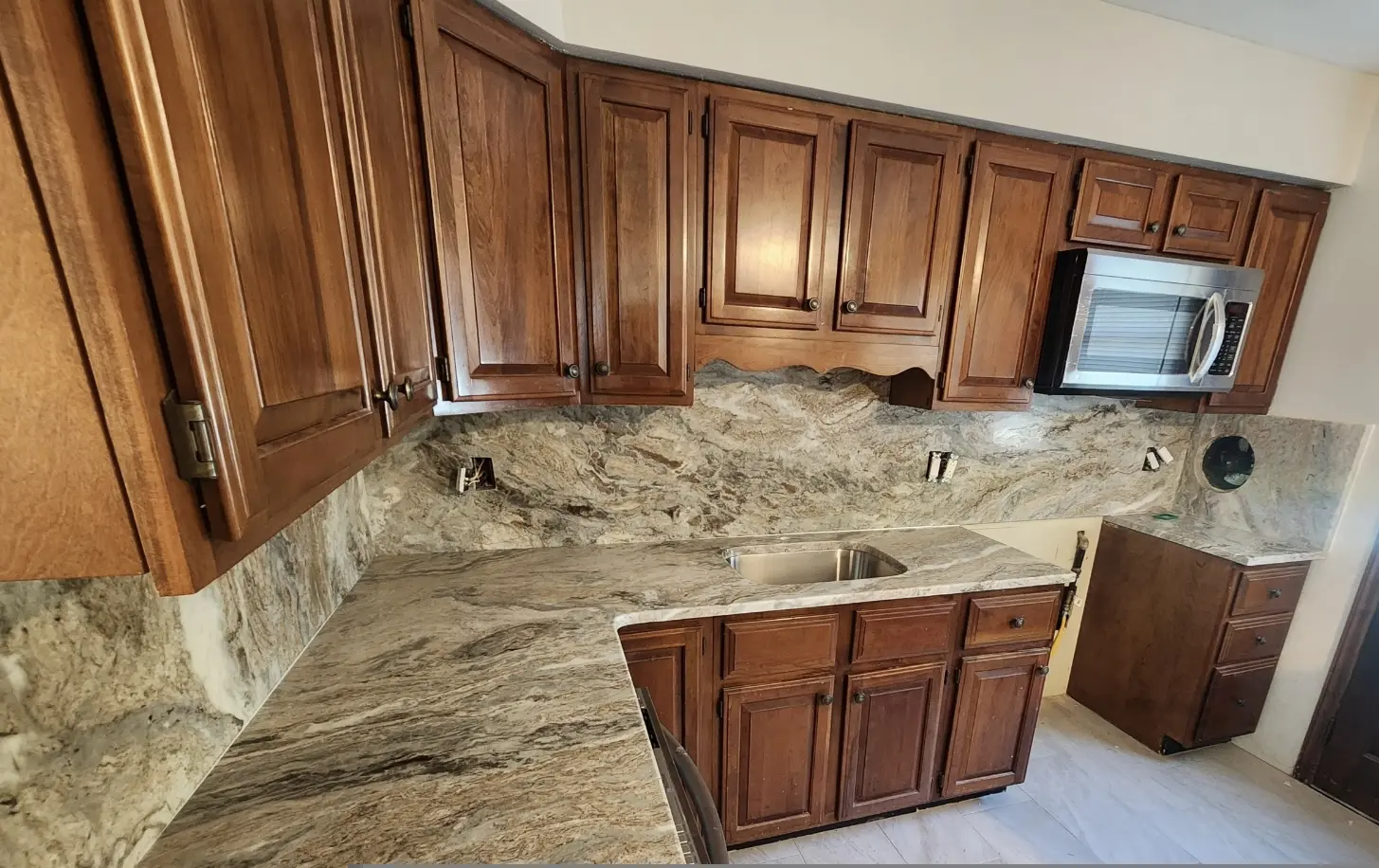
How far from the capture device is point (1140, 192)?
1.63 meters

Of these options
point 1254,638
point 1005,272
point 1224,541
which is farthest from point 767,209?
point 1254,638

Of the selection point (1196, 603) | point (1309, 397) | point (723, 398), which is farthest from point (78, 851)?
point (1309, 397)

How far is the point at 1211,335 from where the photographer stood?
1721 millimetres

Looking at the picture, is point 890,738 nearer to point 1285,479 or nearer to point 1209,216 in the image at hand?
point 1285,479

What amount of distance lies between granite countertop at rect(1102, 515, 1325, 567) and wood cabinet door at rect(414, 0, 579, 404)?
8.73ft

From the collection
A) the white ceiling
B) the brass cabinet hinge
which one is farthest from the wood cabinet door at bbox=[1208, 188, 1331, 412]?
the brass cabinet hinge

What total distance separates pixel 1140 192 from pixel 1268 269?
78 centimetres

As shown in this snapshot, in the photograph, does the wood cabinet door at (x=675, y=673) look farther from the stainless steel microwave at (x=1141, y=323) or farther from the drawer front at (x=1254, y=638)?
the drawer front at (x=1254, y=638)

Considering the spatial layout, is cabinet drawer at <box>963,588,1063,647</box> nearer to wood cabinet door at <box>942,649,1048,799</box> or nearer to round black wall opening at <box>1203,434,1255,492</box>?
wood cabinet door at <box>942,649,1048,799</box>

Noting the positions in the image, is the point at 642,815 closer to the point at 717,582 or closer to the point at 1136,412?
the point at 717,582

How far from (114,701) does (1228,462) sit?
3.68 metres

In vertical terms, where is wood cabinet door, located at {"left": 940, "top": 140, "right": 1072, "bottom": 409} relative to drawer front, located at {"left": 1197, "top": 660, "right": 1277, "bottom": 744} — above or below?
above

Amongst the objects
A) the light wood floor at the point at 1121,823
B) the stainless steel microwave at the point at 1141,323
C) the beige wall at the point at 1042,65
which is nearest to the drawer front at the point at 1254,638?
the light wood floor at the point at 1121,823

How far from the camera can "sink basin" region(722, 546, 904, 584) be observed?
1812 mm
